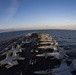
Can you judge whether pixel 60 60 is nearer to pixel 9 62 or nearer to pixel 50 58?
pixel 50 58

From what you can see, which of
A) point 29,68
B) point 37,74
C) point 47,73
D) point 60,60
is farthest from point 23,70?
point 60,60

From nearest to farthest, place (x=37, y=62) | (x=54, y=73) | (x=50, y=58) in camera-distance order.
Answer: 1. (x=54, y=73)
2. (x=37, y=62)
3. (x=50, y=58)

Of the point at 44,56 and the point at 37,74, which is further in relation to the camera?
the point at 44,56

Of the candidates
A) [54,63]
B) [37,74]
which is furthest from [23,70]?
[54,63]

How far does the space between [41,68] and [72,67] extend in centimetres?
631

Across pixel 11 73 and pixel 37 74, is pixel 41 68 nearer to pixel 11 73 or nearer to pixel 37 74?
pixel 37 74

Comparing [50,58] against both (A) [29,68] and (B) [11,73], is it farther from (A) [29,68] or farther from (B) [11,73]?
(B) [11,73]

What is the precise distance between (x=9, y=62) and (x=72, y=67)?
1306 cm

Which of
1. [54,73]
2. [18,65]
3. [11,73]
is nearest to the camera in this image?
[54,73]

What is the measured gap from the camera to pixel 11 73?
26406 mm

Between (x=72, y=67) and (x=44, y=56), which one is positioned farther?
(x=44, y=56)

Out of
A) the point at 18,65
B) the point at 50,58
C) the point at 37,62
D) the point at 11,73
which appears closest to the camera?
the point at 11,73

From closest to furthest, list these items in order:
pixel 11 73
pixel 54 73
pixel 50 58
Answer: pixel 54 73, pixel 11 73, pixel 50 58

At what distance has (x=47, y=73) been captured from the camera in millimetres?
24609
